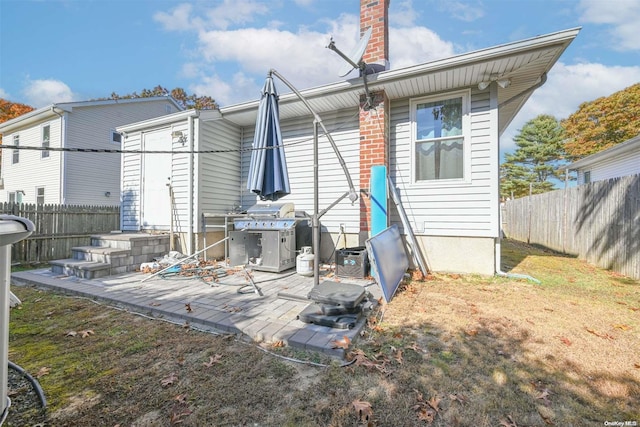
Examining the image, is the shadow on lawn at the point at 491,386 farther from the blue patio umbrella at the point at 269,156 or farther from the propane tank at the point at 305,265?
the blue patio umbrella at the point at 269,156

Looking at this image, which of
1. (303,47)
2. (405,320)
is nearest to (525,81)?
(405,320)

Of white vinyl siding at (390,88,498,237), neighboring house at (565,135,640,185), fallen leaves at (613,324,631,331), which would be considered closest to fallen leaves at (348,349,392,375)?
fallen leaves at (613,324,631,331)

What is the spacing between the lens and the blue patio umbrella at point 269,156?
5.02m

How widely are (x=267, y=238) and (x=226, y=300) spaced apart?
1839 mm

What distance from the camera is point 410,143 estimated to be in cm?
551

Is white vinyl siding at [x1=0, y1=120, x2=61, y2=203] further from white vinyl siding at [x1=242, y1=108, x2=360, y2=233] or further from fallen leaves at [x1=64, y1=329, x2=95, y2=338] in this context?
fallen leaves at [x1=64, y1=329, x2=95, y2=338]

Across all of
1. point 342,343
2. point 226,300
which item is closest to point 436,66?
point 342,343

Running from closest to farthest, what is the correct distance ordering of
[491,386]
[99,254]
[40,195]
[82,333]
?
[491,386], [82,333], [99,254], [40,195]

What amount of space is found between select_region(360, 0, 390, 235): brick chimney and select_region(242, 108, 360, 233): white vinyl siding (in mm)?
489

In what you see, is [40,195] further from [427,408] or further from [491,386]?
[491,386]

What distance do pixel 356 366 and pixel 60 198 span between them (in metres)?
14.7

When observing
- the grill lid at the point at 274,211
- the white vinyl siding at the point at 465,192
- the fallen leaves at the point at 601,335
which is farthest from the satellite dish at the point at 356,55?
the fallen leaves at the point at 601,335

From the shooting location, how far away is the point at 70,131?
11.6 metres

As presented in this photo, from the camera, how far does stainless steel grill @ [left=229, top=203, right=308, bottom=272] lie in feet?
17.5
